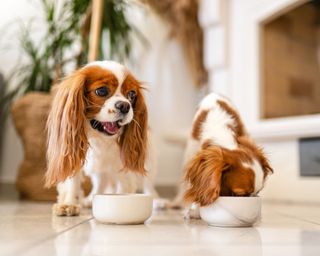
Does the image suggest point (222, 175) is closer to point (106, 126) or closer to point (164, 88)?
point (106, 126)

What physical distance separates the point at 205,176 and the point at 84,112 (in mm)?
369

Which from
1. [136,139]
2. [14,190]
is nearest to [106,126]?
[136,139]

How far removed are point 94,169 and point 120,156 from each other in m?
0.10

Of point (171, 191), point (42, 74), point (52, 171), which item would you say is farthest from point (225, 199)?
point (171, 191)

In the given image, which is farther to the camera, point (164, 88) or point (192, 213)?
point (164, 88)

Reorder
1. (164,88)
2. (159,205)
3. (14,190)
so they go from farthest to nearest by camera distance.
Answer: (164,88), (14,190), (159,205)

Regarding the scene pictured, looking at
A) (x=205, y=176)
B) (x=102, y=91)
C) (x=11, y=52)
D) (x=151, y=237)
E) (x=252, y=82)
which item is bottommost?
(x=151, y=237)

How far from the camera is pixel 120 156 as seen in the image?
1.35 meters

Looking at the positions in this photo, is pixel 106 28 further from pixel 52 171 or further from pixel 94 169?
pixel 52 171

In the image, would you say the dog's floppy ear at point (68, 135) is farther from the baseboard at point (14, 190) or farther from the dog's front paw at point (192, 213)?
the baseboard at point (14, 190)

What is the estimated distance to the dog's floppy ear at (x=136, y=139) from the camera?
1.31 metres

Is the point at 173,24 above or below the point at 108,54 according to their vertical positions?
above

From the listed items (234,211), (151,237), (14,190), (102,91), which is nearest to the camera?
(151,237)

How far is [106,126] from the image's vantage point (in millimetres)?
1251
